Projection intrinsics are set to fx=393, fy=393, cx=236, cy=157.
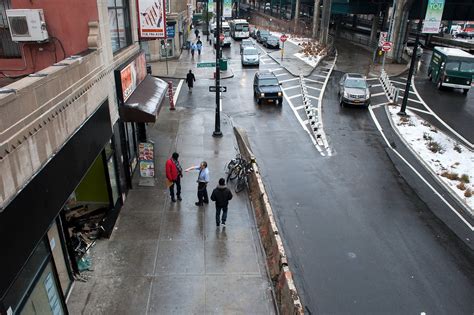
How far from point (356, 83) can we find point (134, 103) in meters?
17.2

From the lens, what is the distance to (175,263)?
9.94 metres

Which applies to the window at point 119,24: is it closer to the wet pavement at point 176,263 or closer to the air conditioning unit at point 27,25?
the air conditioning unit at point 27,25

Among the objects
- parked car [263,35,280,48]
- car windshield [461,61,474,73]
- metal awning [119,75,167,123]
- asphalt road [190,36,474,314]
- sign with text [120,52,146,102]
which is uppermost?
sign with text [120,52,146,102]

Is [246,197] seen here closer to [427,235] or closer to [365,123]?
[427,235]

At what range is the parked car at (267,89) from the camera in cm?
2470

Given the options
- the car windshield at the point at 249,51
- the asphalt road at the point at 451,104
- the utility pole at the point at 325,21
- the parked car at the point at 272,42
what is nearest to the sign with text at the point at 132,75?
the asphalt road at the point at 451,104

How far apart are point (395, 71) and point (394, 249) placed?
28.5 meters

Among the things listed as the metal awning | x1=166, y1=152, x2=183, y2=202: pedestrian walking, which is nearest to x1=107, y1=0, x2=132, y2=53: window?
the metal awning

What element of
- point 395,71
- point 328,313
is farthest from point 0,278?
point 395,71

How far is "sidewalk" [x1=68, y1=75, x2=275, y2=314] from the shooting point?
864cm

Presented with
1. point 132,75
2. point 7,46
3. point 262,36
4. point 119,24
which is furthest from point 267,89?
point 262,36

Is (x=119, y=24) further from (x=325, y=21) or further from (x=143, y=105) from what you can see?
(x=325, y=21)

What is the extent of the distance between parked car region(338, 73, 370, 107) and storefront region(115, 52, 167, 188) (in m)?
12.8

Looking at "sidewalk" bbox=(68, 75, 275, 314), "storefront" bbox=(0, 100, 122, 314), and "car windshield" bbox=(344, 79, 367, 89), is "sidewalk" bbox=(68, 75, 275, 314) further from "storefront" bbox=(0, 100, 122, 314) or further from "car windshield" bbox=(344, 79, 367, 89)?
"car windshield" bbox=(344, 79, 367, 89)
